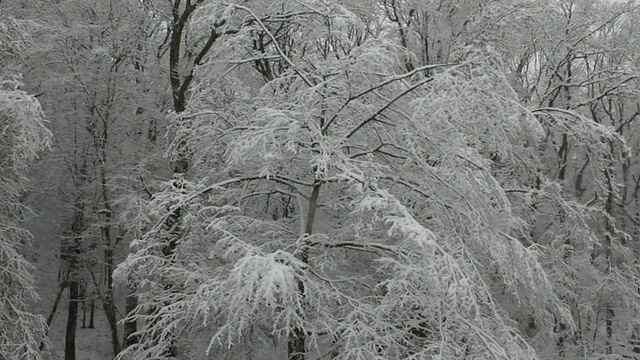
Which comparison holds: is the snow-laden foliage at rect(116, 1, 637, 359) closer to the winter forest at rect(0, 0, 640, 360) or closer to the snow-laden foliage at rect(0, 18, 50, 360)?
the winter forest at rect(0, 0, 640, 360)

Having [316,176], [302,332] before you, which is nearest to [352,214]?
[316,176]

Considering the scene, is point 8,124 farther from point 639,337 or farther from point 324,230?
point 639,337

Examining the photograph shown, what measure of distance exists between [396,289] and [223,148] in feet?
10.9

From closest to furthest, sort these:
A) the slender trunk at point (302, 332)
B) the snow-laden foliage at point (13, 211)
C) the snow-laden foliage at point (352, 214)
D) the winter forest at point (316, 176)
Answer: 1. the snow-laden foliage at point (352, 214)
2. the winter forest at point (316, 176)
3. the slender trunk at point (302, 332)
4. the snow-laden foliage at point (13, 211)

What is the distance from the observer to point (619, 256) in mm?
13398

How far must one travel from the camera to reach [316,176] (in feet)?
19.2

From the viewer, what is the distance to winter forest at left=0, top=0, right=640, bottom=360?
19.0 ft

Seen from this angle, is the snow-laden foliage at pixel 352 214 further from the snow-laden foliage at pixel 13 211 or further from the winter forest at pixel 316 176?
the snow-laden foliage at pixel 13 211

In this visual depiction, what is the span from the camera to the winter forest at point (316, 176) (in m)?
5.80

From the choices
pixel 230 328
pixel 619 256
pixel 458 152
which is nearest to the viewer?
pixel 230 328

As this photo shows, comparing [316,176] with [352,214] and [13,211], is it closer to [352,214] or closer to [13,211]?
[352,214]

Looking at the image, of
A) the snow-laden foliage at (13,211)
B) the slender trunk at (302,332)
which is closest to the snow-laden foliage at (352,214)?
the slender trunk at (302,332)

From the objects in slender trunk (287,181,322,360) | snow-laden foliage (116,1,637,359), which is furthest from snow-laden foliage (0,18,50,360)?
slender trunk (287,181,322,360)

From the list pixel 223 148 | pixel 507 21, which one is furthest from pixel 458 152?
pixel 507 21
